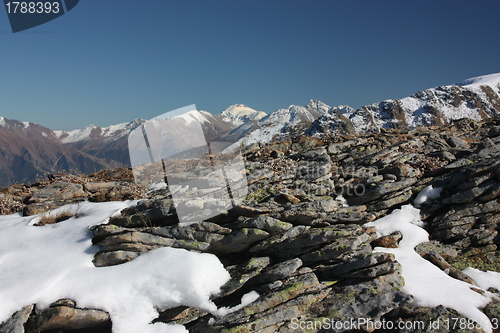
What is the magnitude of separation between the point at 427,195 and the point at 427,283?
538cm

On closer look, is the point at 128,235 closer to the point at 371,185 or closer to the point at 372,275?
the point at 372,275

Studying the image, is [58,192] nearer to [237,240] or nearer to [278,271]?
[237,240]

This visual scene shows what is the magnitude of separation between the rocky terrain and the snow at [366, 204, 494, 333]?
10.9 inches

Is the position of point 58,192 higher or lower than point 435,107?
higher

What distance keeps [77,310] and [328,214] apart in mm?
7845

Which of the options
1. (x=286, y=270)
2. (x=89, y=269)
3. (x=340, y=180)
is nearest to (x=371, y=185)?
(x=340, y=180)

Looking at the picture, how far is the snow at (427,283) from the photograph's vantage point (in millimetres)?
6910

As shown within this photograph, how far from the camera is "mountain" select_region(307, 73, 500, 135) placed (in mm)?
125000

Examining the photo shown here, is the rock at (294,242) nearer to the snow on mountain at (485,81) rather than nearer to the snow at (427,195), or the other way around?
the snow at (427,195)

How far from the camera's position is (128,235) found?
7.98 m

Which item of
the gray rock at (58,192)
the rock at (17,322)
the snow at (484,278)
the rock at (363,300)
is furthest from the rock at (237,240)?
the gray rock at (58,192)

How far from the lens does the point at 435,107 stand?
13175cm

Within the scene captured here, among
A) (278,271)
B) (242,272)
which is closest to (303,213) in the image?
(278,271)

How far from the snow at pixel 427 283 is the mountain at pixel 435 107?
388ft
